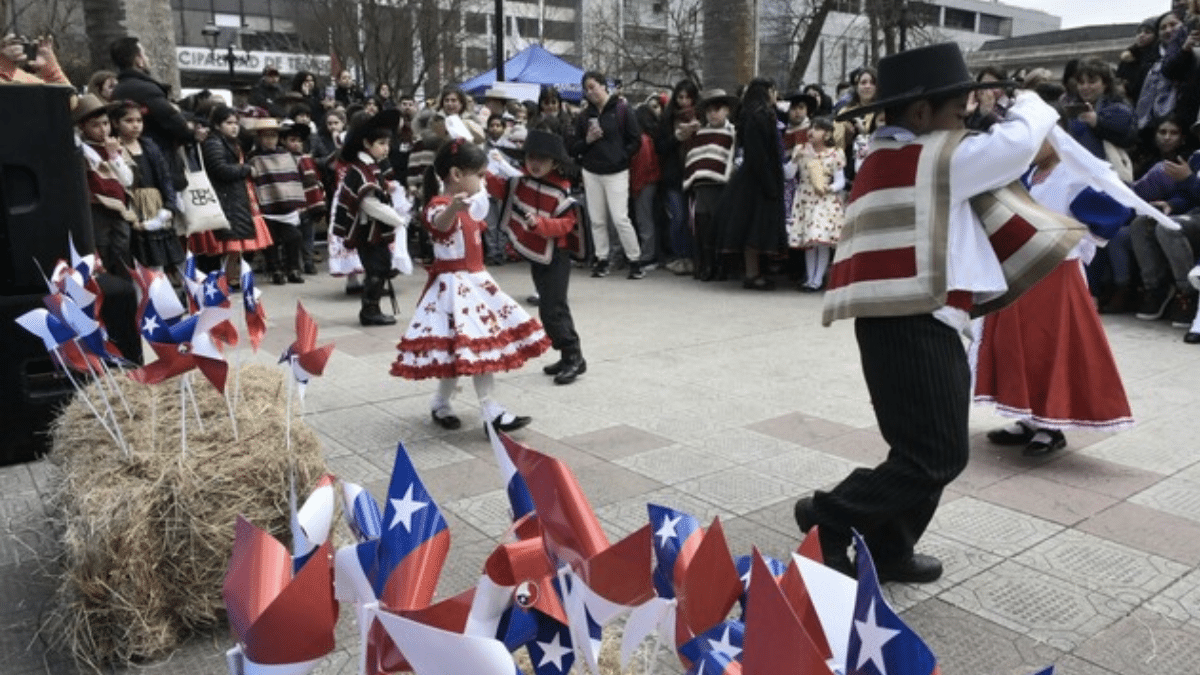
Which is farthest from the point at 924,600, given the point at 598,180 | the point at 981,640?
the point at 598,180

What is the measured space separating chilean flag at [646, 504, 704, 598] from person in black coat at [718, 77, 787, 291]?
30.3ft

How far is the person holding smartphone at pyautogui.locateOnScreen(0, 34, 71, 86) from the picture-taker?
26.7 ft

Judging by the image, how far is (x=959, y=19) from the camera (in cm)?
9450

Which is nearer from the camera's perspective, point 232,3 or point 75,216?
point 75,216

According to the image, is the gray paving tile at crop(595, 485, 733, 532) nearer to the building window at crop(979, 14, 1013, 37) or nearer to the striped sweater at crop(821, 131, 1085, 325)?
the striped sweater at crop(821, 131, 1085, 325)

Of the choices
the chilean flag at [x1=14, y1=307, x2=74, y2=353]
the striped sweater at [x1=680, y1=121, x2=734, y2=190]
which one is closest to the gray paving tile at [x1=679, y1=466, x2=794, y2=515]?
the chilean flag at [x1=14, y1=307, x2=74, y2=353]

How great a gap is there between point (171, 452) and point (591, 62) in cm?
4874

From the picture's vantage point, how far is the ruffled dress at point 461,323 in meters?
5.66

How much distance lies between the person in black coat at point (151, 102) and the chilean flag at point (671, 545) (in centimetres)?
909

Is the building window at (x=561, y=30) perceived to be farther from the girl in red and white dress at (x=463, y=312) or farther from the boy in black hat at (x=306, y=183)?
the girl in red and white dress at (x=463, y=312)

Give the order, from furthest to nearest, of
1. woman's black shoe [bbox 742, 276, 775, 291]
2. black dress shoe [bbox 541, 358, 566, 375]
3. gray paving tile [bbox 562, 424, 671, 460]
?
woman's black shoe [bbox 742, 276, 775, 291] → black dress shoe [bbox 541, 358, 566, 375] → gray paving tile [bbox 562, 424, 671, 460]

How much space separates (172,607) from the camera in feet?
10.7

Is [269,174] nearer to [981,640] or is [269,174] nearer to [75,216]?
[75,216]

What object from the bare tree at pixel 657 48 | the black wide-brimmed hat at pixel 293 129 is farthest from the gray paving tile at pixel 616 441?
the bare tree at pixel 657 48
